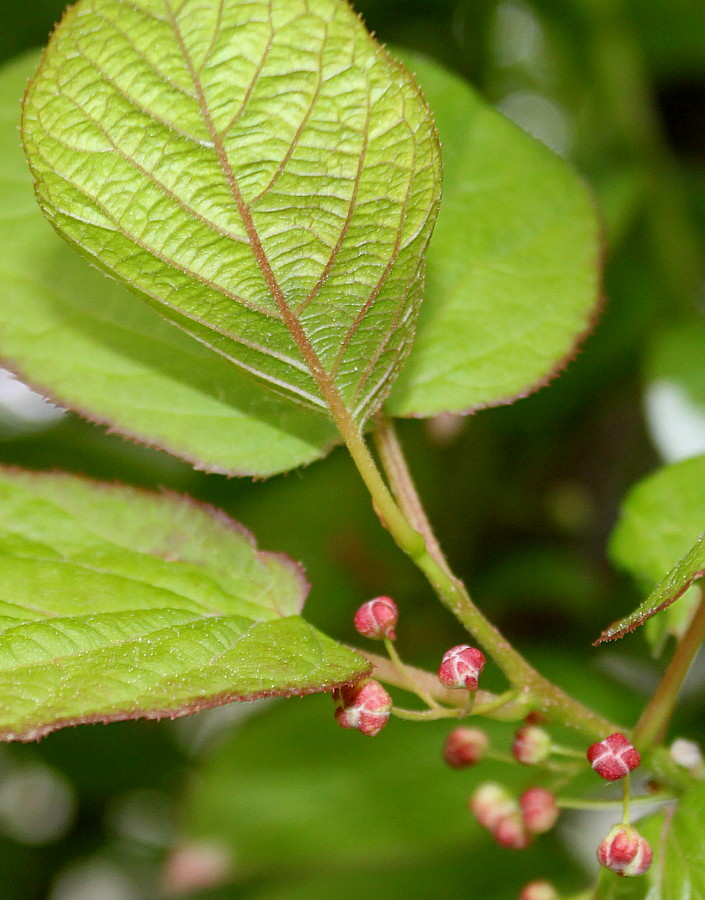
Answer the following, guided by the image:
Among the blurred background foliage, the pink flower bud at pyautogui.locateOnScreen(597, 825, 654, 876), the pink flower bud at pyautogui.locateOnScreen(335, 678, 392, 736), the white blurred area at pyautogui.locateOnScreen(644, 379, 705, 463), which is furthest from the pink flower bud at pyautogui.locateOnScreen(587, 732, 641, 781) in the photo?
the blurred background foliage

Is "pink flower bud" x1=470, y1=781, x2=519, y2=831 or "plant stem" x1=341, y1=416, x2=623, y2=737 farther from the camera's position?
"pink flower bud" x1=470, y1=781, x2=519, y2=831

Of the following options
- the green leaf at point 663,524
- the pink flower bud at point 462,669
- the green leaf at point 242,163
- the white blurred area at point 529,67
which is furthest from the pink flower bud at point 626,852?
the white blurred area at point 529,67

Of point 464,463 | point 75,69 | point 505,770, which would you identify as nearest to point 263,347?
point 75,69

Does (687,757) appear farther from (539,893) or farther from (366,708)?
(366,708)

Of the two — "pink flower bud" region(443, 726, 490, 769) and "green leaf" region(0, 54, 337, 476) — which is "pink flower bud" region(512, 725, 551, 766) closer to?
"pink flower bud" region(443, 726, 490, 769)

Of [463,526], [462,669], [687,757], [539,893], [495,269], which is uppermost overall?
[495,269]

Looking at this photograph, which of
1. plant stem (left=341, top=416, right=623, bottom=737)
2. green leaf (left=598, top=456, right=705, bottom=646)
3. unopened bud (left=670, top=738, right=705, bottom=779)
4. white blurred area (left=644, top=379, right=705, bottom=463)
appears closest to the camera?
plant stem (left=341, top=416, right=623, bottom=737)

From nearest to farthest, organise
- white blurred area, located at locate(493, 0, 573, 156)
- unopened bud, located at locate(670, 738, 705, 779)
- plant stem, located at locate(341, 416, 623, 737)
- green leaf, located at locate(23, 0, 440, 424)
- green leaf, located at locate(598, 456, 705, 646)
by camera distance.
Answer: green leaf, located at locate(23, 0, 440, 424) < plant stem, located at locate(341, 416, 623, 737) < unopened bud, located at locate(670, 738, 705, 779) < green leaf, located at locate(598, 456, 705, 646) < white blurred area, located at locate(493, 0, 573, 156)

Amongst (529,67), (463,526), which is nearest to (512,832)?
(463,526)
